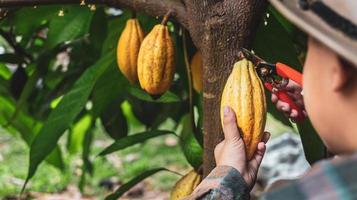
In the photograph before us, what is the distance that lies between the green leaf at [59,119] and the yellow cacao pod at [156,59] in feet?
1.05

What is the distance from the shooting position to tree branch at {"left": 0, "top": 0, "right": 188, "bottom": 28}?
1212 millimetres

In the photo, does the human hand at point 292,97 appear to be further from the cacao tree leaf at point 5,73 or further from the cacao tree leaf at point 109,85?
the cacao tree leaf at point 5,73

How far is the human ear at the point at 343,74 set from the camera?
86 cm

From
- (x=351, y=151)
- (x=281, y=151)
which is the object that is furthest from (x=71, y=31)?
(x=281, y=151)

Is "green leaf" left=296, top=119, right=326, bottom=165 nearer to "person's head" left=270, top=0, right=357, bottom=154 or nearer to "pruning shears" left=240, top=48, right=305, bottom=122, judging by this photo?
"pruning shears" left=240, top=48, right=305, bottom=122

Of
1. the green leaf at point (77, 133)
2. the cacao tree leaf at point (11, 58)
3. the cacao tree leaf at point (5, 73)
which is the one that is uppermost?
the cacao tree leaf at point (11, 58)

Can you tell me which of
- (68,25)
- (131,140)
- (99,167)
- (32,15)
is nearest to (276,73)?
(131,140)

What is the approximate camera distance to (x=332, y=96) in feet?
2.90

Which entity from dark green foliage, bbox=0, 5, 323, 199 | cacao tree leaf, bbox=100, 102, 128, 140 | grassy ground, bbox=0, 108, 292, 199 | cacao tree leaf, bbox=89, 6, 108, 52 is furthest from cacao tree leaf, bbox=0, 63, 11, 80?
grassy ground, bbox=0, 108, 292, 199

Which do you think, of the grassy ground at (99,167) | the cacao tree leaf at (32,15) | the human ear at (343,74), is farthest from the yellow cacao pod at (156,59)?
the grassy ground at (99,167)

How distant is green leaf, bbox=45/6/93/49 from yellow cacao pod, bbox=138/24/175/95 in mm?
428

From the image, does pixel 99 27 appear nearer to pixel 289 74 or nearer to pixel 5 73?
pixel 5 73

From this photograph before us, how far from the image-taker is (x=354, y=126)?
0.86 m

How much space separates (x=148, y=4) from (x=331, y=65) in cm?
43
